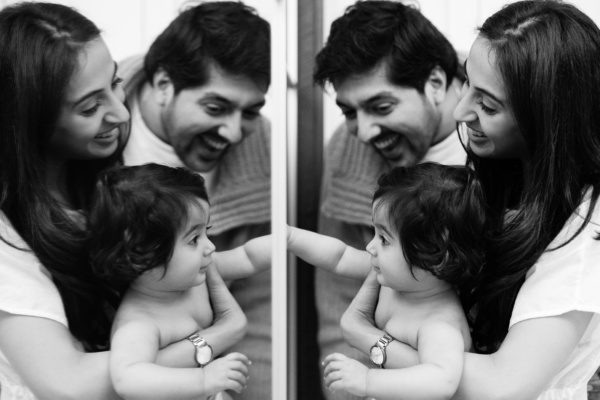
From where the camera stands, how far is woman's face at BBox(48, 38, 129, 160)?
1049mm

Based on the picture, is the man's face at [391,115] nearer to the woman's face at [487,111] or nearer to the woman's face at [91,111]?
the woman's face at [487,111]

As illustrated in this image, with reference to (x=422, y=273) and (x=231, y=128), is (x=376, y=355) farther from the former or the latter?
(x=231, y=128)

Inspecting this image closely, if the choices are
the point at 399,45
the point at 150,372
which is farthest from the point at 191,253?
the point at 399,45

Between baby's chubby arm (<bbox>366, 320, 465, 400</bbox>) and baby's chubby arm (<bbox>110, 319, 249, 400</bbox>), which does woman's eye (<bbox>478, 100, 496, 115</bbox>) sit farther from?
baby's chubby arm (<bbox>110, 319, 249, 400</bbox>)

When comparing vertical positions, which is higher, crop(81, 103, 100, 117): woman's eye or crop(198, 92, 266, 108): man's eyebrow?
crop(198, 92, 266, 108): man's eyebrow

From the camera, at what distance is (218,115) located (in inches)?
43.2

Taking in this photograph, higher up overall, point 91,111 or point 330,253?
point 91,111

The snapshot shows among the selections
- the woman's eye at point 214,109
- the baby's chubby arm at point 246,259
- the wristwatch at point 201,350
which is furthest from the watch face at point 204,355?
the woman's eye at point 214,109

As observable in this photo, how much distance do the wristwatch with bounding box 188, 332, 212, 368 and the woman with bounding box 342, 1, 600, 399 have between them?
0.76ft

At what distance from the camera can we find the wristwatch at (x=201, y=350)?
1.05m

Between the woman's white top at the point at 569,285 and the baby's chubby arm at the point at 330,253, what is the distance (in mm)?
239

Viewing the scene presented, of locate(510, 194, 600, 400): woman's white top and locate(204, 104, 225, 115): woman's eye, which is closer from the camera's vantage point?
locate(510, 194, 600, 400): woman's white top

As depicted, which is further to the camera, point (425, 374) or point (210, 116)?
point (210, 116)

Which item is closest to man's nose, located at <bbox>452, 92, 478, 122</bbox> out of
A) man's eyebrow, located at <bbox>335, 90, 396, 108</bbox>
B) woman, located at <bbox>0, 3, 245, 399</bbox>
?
man's eyebrow, located at <bbox>335, 90, 396, 108</bbox>
